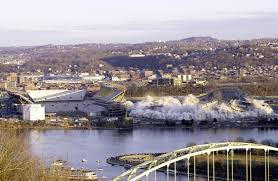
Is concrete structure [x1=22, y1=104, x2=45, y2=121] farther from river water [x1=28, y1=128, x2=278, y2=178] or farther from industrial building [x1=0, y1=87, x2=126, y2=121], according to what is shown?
river water [x1=28, y1=128, x2=278, y2=178]

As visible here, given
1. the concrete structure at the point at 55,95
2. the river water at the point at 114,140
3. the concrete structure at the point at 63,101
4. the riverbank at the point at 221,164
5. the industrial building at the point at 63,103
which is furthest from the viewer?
the concrete structure at the point at 55,95

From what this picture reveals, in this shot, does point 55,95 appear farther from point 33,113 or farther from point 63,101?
point 33,113

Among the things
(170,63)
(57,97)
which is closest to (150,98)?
(57,97)

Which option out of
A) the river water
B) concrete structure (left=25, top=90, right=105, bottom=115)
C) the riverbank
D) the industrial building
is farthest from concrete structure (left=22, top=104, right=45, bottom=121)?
the riverbank

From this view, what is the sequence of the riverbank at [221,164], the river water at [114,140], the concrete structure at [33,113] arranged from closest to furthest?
1. the riverbank at [221,164]
2. the river water at [114,140]
3. the concrete structure at [33,113]

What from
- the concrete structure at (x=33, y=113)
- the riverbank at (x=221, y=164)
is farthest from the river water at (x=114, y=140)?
the concrete structure at (x=33, y=113)

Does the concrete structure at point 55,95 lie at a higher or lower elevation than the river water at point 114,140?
higher

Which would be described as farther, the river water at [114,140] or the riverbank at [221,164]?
the river water at [114,140]

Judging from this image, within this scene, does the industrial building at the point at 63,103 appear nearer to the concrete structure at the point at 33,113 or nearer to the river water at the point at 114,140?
the concrete structure at the point at 33,113
